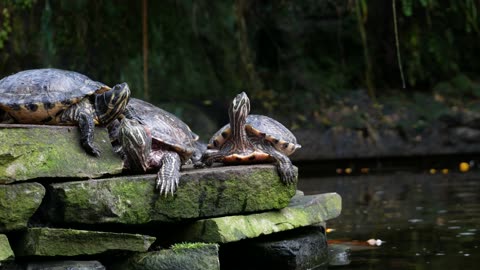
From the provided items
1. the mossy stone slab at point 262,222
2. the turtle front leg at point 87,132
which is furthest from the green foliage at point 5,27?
the turtle front leg at point 87,132

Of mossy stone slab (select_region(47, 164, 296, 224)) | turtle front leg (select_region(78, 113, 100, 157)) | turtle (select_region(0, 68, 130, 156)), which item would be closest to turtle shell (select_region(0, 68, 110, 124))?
turtle (select_region(0, 68, 130, 156))

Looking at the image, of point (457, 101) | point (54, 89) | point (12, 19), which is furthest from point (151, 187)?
point (457, 101)

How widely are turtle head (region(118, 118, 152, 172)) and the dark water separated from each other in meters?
1.32

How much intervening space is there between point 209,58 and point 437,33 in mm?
3629

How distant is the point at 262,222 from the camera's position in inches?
197

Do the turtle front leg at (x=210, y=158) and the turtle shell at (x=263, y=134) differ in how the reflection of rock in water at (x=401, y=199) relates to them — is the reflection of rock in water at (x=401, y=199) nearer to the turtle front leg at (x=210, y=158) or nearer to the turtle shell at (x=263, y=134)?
the turtle shell at (x=263, y=134)

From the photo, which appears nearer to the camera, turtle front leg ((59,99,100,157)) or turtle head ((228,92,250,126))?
turtle front leg ((59,99,100,157))

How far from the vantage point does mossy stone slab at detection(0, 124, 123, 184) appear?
14.1 ft

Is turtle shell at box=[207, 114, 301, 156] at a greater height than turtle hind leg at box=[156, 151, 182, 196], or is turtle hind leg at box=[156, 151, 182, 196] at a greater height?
turtle shell at box=[207, 114, 301, 156]

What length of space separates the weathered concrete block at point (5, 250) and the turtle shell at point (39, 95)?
0.91 meters

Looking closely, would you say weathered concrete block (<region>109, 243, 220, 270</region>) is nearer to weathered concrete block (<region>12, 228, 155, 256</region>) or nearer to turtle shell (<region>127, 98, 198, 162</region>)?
weathered concrete block (<region>12, 228, 155, 256</region>)

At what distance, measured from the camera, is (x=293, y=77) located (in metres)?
13.5

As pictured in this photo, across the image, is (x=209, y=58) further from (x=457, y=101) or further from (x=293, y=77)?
(x=457, y=101)

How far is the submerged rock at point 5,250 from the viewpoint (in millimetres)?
4109
